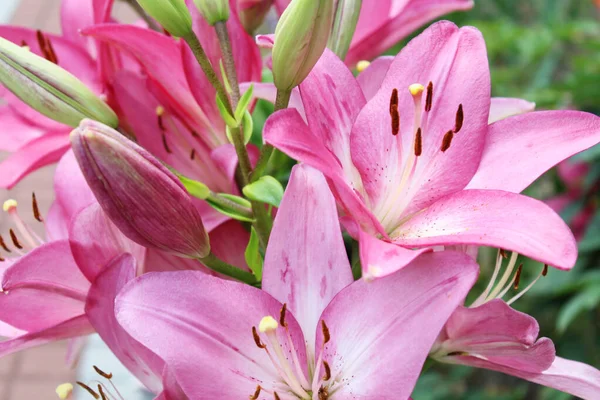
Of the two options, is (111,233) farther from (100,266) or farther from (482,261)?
(482,261)

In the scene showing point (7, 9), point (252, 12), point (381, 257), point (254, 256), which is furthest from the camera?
point (7, 9)

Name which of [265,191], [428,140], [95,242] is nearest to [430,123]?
[428,140]

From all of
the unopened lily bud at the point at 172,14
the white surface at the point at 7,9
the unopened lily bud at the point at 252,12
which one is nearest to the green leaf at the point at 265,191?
the unopened lily bud at the point at 172,14

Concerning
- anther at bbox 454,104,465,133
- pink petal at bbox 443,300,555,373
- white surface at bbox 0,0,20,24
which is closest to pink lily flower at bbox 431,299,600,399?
pink petal at bbox 443,300,555,373

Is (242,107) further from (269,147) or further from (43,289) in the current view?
(43,289)

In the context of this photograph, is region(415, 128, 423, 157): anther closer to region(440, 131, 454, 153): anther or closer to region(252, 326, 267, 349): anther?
region(440, 131, 454, 153): anther

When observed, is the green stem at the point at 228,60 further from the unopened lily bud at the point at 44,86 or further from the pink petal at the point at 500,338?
the pink petal at the point at 500,338

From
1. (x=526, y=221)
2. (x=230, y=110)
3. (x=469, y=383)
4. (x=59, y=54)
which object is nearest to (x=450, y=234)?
(x=526, y=221)
